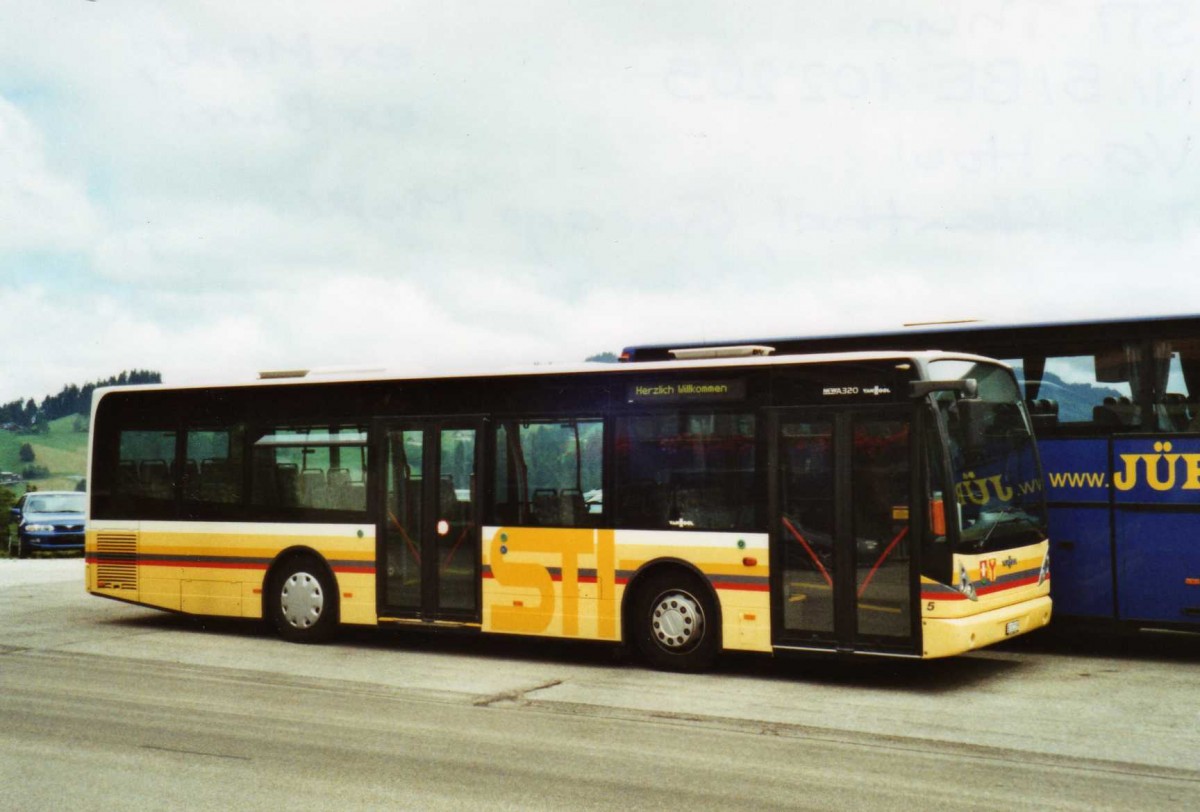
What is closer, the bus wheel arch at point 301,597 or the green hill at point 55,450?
the bus wheel arch at point 301,597

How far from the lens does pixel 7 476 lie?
106 meters

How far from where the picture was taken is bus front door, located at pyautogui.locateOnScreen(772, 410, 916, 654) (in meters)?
10.1

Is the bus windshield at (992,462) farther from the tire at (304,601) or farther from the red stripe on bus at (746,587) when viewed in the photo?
the tire at (304,601)

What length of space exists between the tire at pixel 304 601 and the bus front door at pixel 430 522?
84 cm

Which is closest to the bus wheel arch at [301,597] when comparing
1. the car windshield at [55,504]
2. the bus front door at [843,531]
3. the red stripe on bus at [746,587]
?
the red stripe on bus at [746,587]

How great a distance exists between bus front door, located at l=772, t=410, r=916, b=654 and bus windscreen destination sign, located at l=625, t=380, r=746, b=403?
20.8 inches

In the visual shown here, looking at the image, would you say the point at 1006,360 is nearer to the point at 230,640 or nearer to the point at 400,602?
the point at 400,602

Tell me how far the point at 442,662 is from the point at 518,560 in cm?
132

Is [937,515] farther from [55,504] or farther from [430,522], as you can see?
[55,504]

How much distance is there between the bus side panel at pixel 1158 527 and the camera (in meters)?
11.3

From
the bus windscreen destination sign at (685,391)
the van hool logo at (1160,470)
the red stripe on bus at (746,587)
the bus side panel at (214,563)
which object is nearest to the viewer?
the red stripe on bus at (746,587)

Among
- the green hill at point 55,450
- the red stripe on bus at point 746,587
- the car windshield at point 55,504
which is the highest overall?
the green hill at point 55,450

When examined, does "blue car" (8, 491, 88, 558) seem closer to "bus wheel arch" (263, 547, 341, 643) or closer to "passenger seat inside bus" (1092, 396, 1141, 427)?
"bus wheel arch" (263, 547, 341, 643)

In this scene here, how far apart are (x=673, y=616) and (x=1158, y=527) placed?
4756 millimetres
